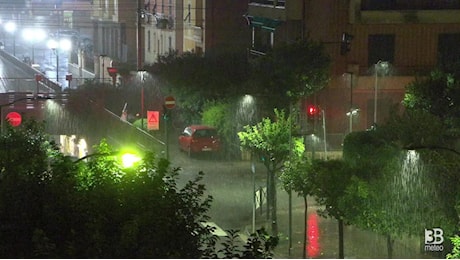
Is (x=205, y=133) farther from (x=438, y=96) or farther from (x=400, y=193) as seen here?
(x=400, y=193)

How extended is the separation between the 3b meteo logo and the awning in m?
21.9

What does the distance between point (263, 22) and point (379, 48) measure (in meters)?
5.83

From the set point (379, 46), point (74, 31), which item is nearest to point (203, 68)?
point (379, 46)

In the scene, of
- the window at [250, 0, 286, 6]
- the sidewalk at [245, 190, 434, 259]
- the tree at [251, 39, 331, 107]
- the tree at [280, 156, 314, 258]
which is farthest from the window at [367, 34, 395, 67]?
the tree at [280, 156, 314, 258]

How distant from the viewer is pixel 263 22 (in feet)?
158

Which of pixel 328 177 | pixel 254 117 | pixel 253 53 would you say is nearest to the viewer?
pixel 328 177

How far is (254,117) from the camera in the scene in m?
40.9

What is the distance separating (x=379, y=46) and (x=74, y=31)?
142 feet

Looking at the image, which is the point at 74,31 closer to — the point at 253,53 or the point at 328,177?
the point at 253,53

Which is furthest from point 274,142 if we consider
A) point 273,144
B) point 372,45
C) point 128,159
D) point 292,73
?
point 128,159

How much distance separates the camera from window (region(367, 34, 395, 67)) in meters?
44.5

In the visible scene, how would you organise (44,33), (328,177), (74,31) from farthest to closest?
1. (44,33)
2. (74,31)
3. (328,177)

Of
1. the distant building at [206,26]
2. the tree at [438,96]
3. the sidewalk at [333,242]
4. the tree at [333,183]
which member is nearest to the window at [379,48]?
the tree at [438,96]

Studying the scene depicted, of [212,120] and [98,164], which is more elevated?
[98,164]
